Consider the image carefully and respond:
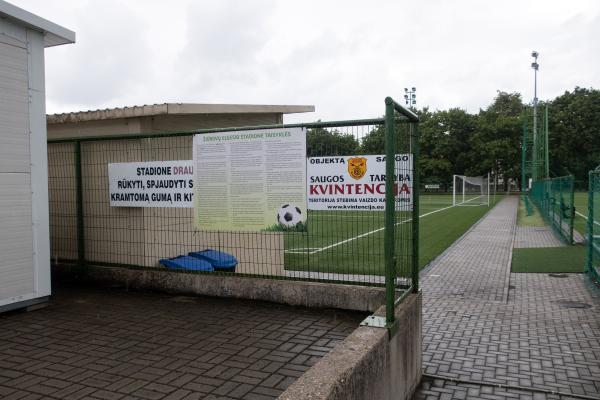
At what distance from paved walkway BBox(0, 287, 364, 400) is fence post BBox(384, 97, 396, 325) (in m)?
0.96

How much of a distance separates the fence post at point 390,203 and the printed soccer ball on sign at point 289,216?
144cm

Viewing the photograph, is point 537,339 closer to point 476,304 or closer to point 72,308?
point 476,304

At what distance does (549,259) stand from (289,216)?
9.76 m

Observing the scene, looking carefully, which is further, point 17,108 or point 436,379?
point 17,108

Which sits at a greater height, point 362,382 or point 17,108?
point 17,108

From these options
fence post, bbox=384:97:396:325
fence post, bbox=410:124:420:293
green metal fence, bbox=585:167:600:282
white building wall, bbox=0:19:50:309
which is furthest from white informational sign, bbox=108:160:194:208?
green metal fence, bbox=585:167:600:282

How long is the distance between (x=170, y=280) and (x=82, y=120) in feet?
10.7

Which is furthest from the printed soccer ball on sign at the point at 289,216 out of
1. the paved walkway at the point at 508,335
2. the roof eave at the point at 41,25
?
the roof eave at the point at 41,25

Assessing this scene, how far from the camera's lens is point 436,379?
521cm

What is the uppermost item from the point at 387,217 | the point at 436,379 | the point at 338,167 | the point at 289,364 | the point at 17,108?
the point at 17,108

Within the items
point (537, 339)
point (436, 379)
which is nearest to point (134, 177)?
point (436, 379)

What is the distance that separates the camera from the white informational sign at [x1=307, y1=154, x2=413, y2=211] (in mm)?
5004

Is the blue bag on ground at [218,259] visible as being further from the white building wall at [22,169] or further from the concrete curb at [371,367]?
the concrete curb at [371,367]

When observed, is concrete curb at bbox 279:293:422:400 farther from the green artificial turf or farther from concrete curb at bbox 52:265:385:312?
the green artificial turf
